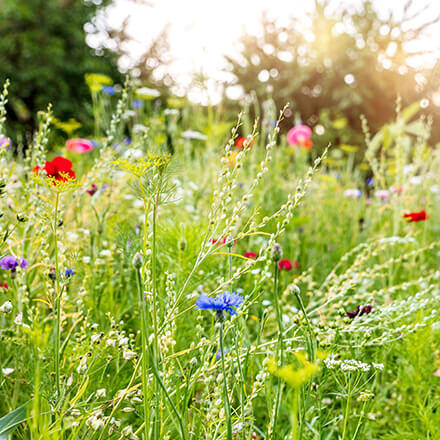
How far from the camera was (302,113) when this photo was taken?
8930 mm

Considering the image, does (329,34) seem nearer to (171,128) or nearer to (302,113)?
(302,113)

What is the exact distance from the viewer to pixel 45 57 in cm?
758

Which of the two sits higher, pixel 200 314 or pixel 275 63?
pixel 275 63

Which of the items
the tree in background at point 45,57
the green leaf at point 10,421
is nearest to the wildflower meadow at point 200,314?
the green leaf at point 10,421

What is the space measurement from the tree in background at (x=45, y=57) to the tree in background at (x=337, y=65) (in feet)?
10.8

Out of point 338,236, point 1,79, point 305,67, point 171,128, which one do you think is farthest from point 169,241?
point 305,67

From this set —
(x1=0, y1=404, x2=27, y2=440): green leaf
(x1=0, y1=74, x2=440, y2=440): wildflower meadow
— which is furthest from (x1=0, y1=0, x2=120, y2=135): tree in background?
(x1=0, y1=404, x2=27, y2=440): green leaf

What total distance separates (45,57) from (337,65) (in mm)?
5596

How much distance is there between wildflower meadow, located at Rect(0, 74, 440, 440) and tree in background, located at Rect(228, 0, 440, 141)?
614cm

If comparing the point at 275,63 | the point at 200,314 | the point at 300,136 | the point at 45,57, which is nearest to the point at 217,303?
the point at 200,314

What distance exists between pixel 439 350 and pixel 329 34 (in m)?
8.37

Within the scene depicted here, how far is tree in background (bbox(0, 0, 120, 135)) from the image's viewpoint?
289 inches

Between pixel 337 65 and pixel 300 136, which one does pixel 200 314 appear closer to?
pixel 300 136

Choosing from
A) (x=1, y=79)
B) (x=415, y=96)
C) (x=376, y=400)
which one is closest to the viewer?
(x=376, y=400)
